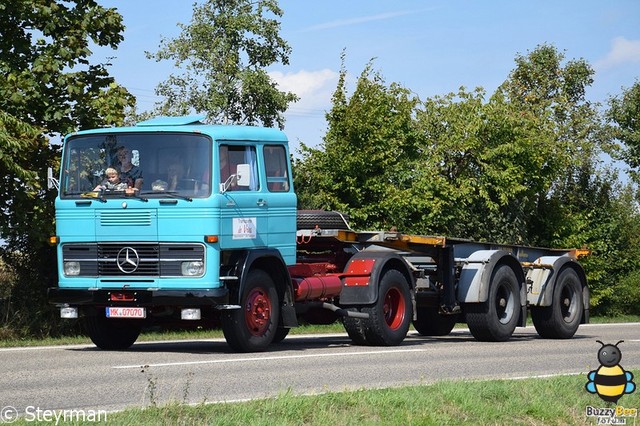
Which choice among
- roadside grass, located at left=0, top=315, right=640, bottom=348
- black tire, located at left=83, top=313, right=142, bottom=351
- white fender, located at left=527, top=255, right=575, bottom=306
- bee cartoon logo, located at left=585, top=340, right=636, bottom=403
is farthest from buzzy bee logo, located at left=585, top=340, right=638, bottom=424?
white fender, located at left=527, top=255, right=575, bottom=306

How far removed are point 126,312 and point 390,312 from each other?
447cm

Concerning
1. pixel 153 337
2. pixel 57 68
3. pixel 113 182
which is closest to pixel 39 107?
pixel 57 68

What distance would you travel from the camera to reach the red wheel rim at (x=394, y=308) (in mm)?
17641

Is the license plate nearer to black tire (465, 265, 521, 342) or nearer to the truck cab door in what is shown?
the truck cab door

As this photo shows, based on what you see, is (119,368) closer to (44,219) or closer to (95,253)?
(95,253)

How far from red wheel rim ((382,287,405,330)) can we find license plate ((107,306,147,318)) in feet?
13.6

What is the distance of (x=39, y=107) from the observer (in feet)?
69.7

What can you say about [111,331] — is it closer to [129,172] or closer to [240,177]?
Answer: [129,172]

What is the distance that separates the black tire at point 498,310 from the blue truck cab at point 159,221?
14.8ft

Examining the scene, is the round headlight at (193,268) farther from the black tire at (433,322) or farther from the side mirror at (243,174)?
the black tire at (433,322)

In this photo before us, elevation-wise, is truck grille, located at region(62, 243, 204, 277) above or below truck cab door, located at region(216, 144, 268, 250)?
below

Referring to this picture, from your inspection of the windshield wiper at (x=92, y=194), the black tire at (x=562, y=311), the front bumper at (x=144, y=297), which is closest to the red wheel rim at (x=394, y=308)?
the front bumper at (x=144, y=297)

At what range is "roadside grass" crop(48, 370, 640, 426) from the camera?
8820mm

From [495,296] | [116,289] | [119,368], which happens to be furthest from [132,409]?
[495,296]
